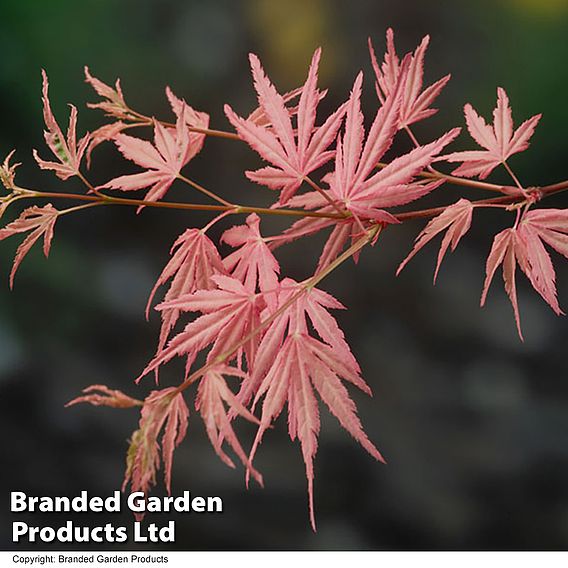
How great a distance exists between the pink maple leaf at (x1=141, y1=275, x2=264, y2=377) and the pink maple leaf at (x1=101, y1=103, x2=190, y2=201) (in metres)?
0.11

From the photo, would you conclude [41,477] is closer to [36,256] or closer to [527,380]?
[36,256]

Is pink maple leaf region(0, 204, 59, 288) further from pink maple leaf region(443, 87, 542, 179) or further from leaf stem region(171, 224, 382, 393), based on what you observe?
pink maple leaf region(443, 87, 542, 179)

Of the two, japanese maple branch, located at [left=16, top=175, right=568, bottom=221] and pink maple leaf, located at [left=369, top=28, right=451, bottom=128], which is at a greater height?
pink maple leaf, located at [left=369, top=28, right=451, bottom=128]

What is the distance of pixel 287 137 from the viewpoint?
19.8 inches

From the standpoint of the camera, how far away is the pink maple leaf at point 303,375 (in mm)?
472

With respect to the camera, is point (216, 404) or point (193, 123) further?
point (193, 123)

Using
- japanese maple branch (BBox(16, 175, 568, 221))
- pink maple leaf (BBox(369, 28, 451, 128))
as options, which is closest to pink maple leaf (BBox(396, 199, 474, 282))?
japanese maple branch (BBox(16, 175, 568, 221))

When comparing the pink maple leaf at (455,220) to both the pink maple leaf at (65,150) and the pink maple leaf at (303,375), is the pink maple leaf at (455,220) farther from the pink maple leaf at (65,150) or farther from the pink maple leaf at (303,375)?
the pink maple leaf at (65,150)

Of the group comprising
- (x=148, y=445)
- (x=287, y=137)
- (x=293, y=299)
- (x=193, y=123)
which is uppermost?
(x=193, y=123)

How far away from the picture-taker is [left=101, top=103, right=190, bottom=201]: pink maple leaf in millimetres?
556

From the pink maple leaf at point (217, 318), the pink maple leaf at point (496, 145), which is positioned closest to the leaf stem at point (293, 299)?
the pink maple leaf at point (217, 318)

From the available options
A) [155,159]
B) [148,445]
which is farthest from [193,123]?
[148,445]

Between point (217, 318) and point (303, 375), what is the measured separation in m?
0.08

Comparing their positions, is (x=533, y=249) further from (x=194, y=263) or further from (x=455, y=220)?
(x=194, y=263)
